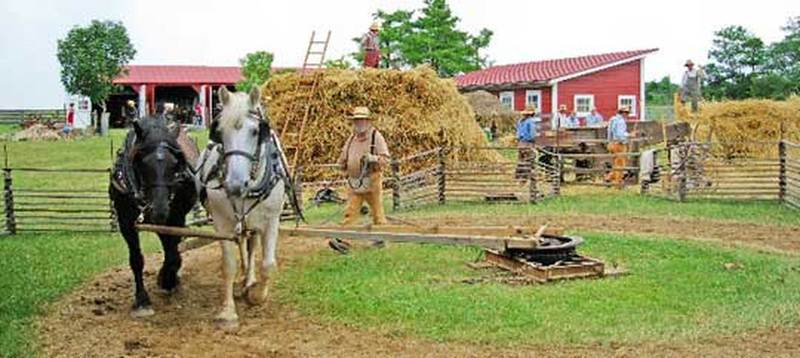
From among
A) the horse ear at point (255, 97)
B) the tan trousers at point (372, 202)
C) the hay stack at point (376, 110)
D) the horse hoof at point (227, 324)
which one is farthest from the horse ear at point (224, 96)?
Result: the hay stack at point (376, 110)

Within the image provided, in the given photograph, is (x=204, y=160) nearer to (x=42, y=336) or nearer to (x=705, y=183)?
(x=42, y=336)

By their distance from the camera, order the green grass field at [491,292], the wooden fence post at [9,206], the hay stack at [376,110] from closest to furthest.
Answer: the green grass field at [491,292], the wooden fence post at [9,206], the hay stack at [376,110]

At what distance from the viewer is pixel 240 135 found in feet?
24.7

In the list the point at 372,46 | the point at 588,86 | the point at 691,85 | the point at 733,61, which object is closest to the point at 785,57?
the point at 733,61

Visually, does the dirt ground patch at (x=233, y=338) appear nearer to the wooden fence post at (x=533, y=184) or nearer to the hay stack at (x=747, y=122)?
the wooden fence post at (x=533, y=184)

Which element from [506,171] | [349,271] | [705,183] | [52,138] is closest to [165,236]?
[349,271]

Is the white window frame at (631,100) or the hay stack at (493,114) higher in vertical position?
the white window frame at (631,100)

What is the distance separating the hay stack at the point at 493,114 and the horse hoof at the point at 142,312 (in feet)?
93.6

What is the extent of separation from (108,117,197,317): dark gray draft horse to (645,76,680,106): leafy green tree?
56026 mm

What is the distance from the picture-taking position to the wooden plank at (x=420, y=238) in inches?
357

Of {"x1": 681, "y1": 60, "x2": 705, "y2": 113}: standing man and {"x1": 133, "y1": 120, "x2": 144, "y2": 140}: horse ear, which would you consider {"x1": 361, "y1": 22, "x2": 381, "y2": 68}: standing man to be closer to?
{"x1": 681, "y1": 60, "x2": 705, "y2": 113}: standing man

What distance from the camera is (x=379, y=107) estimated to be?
2262 centimetres

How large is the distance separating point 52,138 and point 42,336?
108ft

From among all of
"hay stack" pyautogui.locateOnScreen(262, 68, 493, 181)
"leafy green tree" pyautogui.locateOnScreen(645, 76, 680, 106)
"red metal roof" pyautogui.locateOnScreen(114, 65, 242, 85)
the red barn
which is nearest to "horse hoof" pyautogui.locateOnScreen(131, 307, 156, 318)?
"hay stack" pyautogui.locateOnScreen(262, 68, 493, 181)
